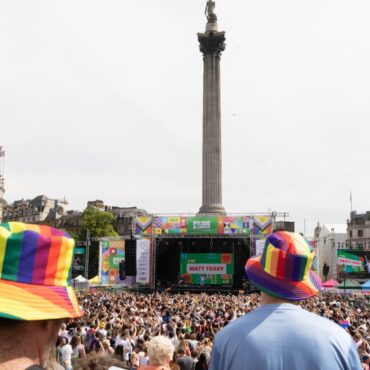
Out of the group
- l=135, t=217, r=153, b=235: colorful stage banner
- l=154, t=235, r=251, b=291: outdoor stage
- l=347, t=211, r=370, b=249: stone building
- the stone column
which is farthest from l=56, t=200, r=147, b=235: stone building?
l=135, t=217, r=153, b=235: colorful stage banner

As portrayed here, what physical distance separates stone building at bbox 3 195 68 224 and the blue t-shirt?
12002cm

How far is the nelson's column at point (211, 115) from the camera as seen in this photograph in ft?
184

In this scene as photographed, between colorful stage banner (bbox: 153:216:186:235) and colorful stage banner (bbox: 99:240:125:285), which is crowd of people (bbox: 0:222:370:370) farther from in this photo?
colorful stage banner (bbox: 99:240:125:285)

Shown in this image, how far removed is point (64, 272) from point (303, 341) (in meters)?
1.40

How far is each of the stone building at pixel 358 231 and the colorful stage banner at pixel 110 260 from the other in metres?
60.8

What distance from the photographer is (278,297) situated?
2887mm

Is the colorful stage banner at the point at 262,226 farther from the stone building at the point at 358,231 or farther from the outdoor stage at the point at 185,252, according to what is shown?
the stone building at the point at 358,231

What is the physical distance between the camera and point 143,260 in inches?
1831

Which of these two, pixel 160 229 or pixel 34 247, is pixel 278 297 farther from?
pixel 160 229

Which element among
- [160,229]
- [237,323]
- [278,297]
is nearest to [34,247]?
[237,323]

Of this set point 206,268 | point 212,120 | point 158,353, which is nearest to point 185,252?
point 206,268

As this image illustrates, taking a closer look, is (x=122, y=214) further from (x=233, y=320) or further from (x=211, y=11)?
(x=233, y=320)

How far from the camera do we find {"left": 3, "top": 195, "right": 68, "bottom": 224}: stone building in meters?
123

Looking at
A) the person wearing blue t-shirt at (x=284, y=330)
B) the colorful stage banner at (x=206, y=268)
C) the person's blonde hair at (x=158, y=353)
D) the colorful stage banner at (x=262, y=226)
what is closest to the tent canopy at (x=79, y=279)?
the colorful stage banner at (x=206, y=268)
